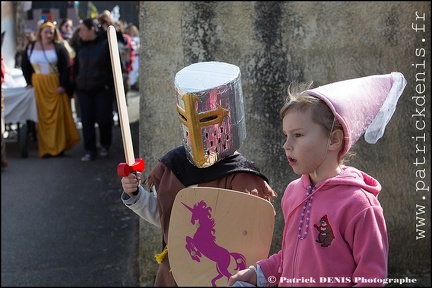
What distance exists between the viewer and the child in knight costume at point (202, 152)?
2.78 m

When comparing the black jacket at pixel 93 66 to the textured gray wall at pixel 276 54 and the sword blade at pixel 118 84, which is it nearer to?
the textured gray wall at pixel 276 54

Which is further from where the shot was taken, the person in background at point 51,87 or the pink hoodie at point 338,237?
the person in background at point 51,87

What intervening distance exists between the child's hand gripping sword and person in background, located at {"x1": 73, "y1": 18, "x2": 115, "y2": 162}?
4.64 m

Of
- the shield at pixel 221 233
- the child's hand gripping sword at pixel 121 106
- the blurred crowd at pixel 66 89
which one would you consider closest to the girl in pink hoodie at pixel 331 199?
the shield at pixel 221 233

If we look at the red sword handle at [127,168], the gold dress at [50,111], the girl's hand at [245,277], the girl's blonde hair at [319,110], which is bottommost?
the gold dress at [50,111]

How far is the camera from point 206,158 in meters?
2.85

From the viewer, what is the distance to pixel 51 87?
359 inches

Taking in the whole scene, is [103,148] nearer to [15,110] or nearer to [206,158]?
[15,110]

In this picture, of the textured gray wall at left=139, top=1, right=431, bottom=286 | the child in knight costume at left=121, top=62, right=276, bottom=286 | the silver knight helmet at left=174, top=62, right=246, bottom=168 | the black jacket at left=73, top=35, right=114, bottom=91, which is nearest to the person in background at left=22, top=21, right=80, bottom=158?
the black jacket at left=73, top=35, right=114, bottom=91

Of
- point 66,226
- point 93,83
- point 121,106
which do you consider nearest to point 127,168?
point 121,106

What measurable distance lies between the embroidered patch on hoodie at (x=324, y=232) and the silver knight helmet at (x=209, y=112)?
23.4 inches

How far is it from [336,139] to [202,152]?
0.55 metres

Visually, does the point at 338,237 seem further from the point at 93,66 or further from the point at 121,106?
the point at 93,66

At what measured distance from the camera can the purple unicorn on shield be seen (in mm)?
2637
